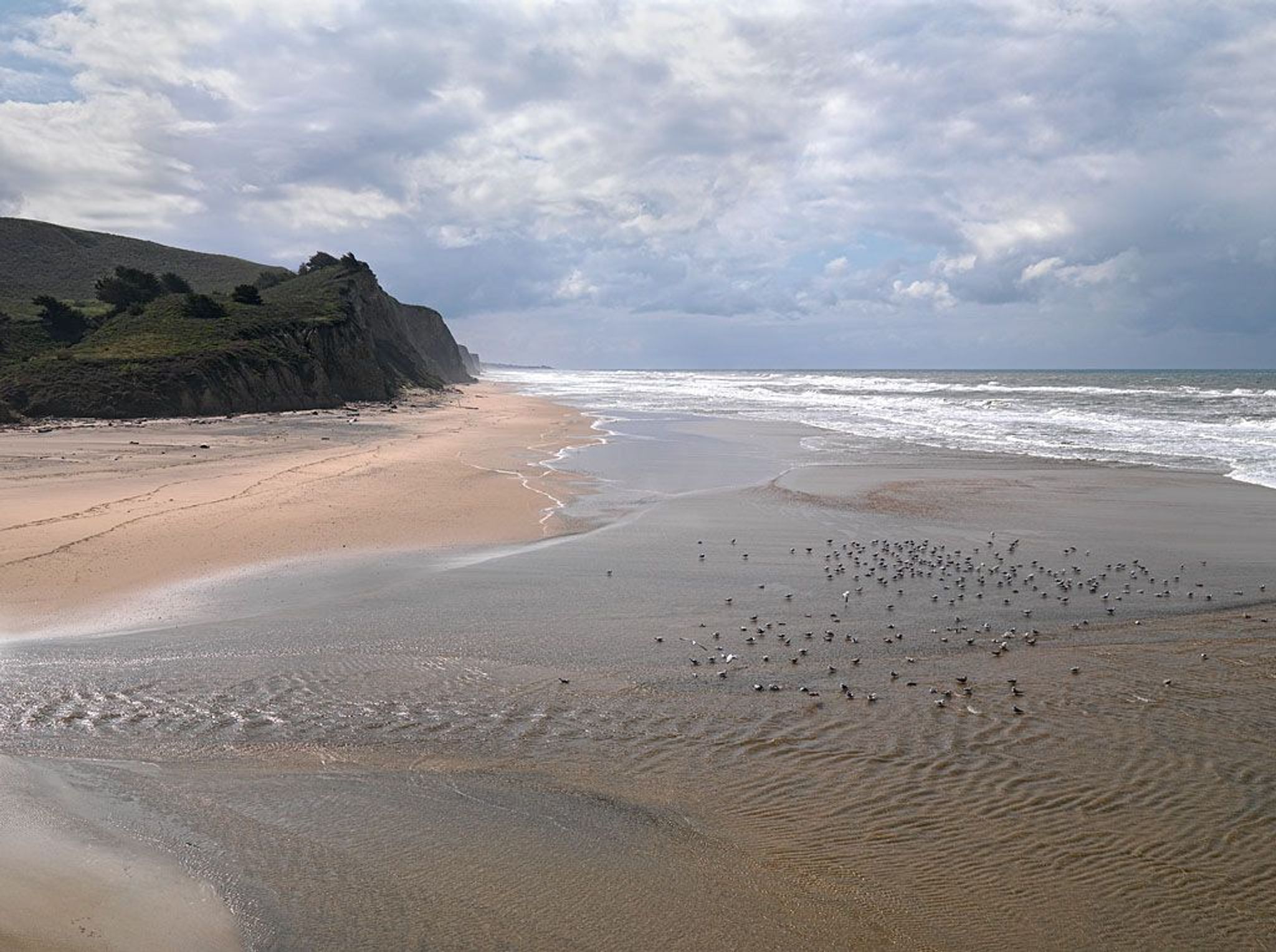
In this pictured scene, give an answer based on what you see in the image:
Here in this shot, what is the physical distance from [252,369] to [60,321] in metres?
15.2

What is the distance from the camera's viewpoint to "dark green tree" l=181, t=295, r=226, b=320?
4878 cm

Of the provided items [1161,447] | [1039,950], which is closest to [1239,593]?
[1039,950]

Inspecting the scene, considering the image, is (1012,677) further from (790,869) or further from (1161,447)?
(1161,447)

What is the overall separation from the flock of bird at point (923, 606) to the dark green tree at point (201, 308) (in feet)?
145

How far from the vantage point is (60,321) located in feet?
160

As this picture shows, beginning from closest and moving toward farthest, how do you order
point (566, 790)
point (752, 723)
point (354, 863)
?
1. point (354, 863)
2. point (566, 790)
3. point (752, 723)

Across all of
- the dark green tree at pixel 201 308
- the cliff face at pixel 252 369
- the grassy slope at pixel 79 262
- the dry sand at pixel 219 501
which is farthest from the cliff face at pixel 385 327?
the dry sand at pixel 219 501

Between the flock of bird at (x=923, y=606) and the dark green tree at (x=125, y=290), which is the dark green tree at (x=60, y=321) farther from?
the flock of bird at (x=923, y=606)

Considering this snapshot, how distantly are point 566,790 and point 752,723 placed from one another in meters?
1.91

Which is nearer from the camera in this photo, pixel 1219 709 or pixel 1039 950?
pixel 1039 950

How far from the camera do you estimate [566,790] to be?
604 cm

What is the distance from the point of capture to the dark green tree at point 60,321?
159ft

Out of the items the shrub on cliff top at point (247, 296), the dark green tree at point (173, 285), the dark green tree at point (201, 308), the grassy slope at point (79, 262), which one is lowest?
the dark green tree at point (201, 308)

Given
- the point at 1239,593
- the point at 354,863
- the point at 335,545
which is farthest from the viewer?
the point at 335,545
